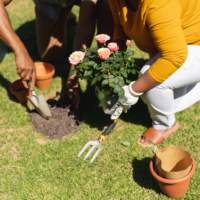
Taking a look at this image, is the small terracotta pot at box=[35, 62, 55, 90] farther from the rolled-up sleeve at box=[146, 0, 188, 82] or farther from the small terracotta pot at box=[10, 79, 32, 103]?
the rolled-up sleeve at box=[146, 0, 188, 82]

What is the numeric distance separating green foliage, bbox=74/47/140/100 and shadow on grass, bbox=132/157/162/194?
678mm

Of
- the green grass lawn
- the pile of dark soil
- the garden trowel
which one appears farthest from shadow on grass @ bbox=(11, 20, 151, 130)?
the garden trowel

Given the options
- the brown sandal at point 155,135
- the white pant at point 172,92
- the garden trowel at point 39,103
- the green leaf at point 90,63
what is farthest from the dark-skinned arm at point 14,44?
the brown sandal at point 155,135

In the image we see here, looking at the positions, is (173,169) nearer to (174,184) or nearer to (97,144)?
(174,184)

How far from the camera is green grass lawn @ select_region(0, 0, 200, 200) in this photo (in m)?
1.88

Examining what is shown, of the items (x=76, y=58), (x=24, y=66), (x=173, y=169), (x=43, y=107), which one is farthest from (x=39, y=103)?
(x=173, y=169)

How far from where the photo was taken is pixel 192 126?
237 centimetres

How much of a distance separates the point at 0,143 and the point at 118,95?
1.32 meters

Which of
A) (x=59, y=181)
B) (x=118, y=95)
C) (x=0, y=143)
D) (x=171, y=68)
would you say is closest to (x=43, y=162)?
(x=59, y=181)

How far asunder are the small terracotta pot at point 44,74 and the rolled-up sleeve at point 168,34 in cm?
150

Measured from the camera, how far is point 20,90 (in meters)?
2.78

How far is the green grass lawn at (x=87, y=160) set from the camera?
1.88m

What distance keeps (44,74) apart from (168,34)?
189cm

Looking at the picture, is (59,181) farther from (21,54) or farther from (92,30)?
(92,30)
